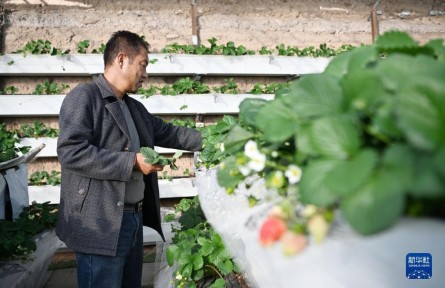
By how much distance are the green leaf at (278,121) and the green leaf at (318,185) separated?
3.4 inches

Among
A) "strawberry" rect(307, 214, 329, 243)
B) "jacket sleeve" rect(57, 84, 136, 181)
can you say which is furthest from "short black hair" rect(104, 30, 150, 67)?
"strawberry" rect(307, 214, 329, 243)

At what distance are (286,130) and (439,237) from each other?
216mm

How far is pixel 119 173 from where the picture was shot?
4.68 ft

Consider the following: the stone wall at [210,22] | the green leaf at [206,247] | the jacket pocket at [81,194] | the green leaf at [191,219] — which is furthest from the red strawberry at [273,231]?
the stone wall at [210,22]

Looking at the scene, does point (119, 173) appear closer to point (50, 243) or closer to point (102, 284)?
point (102, 284)

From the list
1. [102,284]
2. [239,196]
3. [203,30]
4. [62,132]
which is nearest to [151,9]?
[203,30]

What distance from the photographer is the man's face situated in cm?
163

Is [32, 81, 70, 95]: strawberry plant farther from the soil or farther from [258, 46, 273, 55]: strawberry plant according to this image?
[258, 46, 273, 55]: strawberry plant

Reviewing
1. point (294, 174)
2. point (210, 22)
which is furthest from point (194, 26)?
point (294, 174)

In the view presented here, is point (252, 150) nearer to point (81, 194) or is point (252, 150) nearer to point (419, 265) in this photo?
point (419, 265)

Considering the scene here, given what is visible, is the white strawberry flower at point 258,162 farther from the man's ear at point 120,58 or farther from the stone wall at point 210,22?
the stone wall at point 210,22

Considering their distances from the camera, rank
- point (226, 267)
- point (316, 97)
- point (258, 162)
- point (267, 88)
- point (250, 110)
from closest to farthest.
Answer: point (316, 97) → point (258, 162) → point (250, 110) → point (226, 267) → point (267, 88)

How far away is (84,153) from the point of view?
1398 millimetres

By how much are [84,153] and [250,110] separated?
881 millimetres
